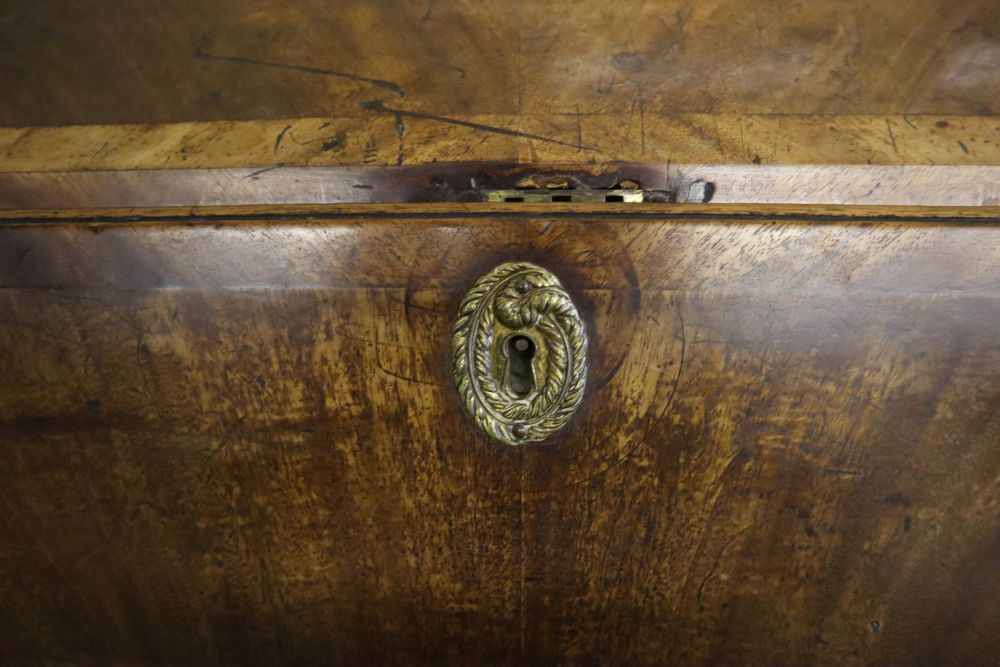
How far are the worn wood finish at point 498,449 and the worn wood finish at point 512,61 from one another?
180mm

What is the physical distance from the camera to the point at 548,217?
2.26ft

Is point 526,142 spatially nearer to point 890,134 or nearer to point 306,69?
point 306,69

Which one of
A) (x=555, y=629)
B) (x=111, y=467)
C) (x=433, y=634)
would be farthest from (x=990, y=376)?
(x=111, y=467)

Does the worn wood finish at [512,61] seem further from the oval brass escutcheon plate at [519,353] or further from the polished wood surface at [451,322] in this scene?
the oval brass escutcheon plate at [519,353]

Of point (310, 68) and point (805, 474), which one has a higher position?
point (310, 68)

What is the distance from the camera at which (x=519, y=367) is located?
2.33ft

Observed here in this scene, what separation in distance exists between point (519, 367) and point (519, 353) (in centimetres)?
1

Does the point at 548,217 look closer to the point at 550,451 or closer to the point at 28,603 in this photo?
the point at 550,451

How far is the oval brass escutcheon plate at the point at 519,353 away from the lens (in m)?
0.67

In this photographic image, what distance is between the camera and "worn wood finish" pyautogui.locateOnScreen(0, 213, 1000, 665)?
2.28ft

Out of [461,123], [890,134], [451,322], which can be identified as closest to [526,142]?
[461,123]

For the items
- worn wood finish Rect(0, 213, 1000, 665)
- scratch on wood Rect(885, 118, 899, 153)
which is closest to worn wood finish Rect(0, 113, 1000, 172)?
scratch on wood Rect(885, 118, 899, 153)

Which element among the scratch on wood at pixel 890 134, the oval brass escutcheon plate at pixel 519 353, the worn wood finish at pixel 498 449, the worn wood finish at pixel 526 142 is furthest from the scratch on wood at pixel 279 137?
the scratch on wood at pixel 890 134

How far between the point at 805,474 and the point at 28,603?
81 centimetres
